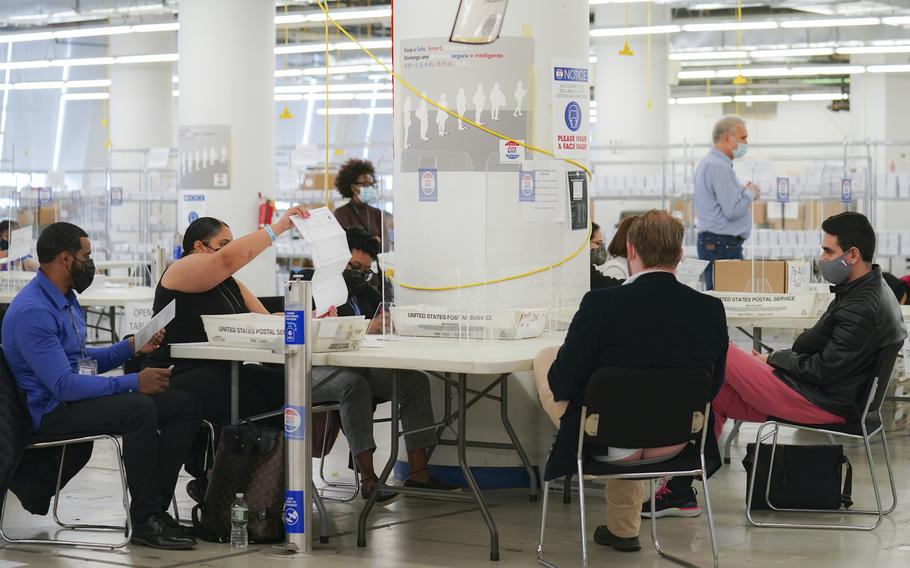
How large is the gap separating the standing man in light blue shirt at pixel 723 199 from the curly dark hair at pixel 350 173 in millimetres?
1909

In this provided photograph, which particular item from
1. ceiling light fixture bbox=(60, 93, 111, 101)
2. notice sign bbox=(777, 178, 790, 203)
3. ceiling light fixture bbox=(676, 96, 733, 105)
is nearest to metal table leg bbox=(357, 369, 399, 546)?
notice sign bbox=(777, 178, 790, 203)

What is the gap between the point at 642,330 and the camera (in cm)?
334

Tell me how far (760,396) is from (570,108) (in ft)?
4.72

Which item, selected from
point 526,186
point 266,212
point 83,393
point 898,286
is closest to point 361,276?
point 526,186

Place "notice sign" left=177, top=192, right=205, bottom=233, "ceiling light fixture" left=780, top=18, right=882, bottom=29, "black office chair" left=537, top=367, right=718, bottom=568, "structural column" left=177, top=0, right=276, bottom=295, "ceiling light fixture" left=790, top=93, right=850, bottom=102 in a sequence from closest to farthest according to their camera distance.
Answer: "black office chair" left=537, top=367, right=718, bottom=568, "structural column" left=177, top=0, right=276, bottom=295, "notice sign" left=177, top=192, right=205, bottom=233, "ceiling light fixture" left=780, top=18, right=882, bottom=29, "ceiling light fixture" left=790, top=93, right=850, bottom=102

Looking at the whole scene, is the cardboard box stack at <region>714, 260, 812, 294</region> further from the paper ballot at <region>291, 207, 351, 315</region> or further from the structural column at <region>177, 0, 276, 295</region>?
the structural column at <region>177, 0, 276, 295</region>

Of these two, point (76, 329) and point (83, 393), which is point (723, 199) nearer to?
point (76, 329)

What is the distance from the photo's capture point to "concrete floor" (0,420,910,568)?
377 cm

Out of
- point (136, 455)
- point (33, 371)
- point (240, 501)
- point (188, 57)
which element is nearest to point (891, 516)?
point (240, 501)

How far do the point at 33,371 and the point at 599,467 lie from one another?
176 cm

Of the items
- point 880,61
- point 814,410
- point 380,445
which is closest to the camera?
point 814,410

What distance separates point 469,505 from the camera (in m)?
4.66

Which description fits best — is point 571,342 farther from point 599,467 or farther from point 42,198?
point 42,198

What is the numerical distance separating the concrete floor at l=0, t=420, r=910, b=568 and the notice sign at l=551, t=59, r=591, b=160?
4.52 ft
